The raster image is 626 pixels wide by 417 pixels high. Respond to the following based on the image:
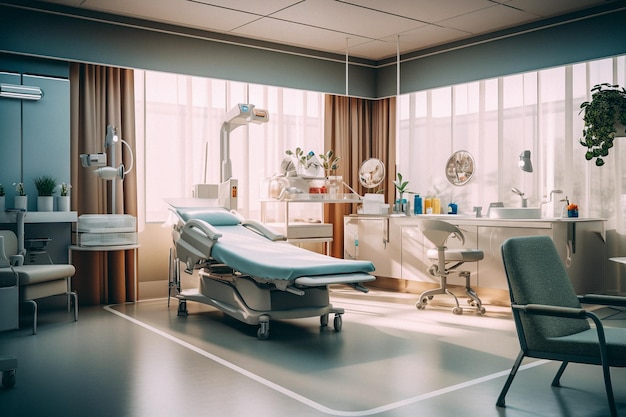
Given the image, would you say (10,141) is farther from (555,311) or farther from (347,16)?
(555,311)

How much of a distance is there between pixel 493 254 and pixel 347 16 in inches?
106

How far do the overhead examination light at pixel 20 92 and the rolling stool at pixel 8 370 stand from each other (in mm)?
2832

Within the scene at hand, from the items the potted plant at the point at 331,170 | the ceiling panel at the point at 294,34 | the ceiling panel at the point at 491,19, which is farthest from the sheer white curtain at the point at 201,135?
the ceiling panel at the point at 491,19

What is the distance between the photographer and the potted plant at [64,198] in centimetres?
542

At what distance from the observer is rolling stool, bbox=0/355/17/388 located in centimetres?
326

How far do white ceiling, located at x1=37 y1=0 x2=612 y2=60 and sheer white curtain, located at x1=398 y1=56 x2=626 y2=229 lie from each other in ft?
2.08

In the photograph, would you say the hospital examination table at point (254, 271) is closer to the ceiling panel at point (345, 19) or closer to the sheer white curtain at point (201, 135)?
the sheer white curtain at point (201, 135)

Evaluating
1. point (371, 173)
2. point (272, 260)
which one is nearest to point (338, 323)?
point (272, 260)

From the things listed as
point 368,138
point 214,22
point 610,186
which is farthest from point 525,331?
point 368,138

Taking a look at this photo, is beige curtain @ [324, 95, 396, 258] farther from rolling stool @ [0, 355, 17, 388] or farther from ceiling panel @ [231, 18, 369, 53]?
rolling stool @ [0, 355, 17, 388]

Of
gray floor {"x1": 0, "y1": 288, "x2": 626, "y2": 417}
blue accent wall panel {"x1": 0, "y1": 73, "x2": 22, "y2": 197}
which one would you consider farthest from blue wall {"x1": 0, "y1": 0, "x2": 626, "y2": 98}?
gray floor {"x1": 0, "y1": 288, "x2": 626, "y2": 417}

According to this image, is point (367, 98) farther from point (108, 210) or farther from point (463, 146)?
point (108, 210)

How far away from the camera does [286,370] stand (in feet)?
12.0

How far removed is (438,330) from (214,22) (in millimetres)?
3701
